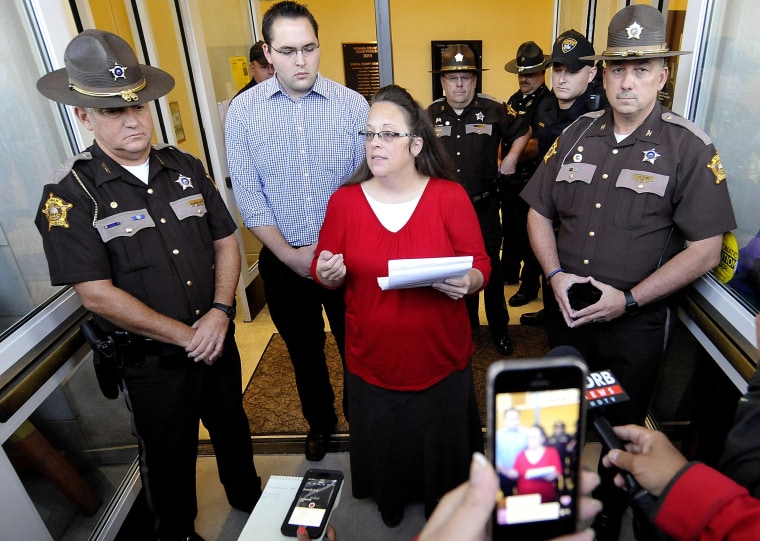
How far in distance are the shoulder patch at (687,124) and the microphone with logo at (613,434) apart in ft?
3.39

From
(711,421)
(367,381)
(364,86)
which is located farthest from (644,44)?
(364,86)

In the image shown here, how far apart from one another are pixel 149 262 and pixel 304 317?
705mm

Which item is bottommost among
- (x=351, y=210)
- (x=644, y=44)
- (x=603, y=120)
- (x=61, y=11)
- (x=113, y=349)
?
(x=113, y=349)

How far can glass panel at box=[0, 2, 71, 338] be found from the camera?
173 cm

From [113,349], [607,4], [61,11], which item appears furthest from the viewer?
[607,4]

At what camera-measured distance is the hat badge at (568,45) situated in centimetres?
248

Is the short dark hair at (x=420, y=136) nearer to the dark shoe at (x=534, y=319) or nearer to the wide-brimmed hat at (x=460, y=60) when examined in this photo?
the wide-brimmed hat at (x=460, y=60)

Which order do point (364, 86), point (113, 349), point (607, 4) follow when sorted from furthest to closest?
point (364, 86) → point (607, 4) → point (113, 349)

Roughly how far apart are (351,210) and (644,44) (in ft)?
3.57

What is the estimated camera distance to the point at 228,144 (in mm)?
1893

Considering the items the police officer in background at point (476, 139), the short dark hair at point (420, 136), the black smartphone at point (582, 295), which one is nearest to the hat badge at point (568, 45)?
the police officer in background at point (476, 139)

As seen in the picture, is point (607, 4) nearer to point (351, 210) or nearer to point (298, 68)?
point (298, 68)

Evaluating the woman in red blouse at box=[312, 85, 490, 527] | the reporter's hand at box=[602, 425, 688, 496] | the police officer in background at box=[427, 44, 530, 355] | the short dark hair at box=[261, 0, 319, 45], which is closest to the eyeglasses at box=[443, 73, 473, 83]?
the police officer in background at box=[427, 44, 530, 355]

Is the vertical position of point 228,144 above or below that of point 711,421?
above
